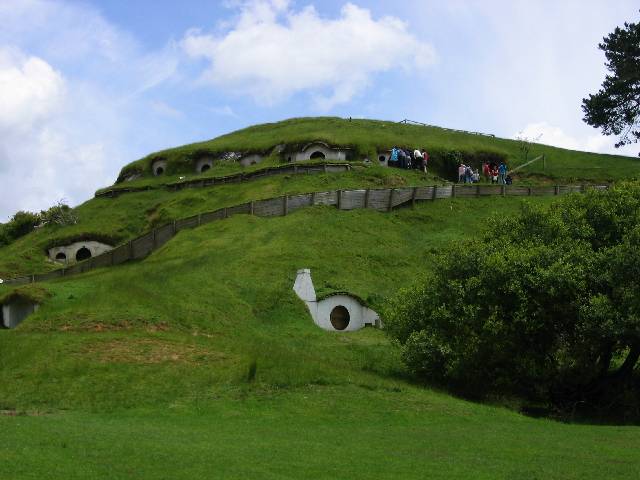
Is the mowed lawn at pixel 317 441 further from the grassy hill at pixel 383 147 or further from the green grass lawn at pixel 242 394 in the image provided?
the grassy hill at pixel 383 147

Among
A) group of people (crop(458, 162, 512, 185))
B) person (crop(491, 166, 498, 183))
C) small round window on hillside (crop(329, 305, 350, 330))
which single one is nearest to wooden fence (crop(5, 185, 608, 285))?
group of people (crop(458, 162, 512, 185))

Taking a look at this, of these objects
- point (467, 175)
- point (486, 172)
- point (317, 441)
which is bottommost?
point (317, 441)

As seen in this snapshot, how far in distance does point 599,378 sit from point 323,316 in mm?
13554

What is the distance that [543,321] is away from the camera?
87.4 ft

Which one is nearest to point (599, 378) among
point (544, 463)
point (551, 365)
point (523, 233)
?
point (551, 365)

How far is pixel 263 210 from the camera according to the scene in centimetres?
5084

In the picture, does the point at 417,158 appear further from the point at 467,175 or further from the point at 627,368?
the point at 627,368

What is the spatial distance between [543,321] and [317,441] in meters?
11.6

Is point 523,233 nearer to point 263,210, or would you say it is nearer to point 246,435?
point 246,435

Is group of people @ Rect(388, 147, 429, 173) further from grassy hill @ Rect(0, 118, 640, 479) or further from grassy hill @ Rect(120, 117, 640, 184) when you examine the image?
grassy hill @ Rect(0, 118, 640, 479)

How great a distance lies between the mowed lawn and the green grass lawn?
6 centimetres

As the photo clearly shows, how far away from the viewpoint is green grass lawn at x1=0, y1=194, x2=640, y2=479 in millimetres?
15344

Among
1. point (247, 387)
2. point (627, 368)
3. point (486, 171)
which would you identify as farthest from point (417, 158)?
point (247, 387)

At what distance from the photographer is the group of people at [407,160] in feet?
214
